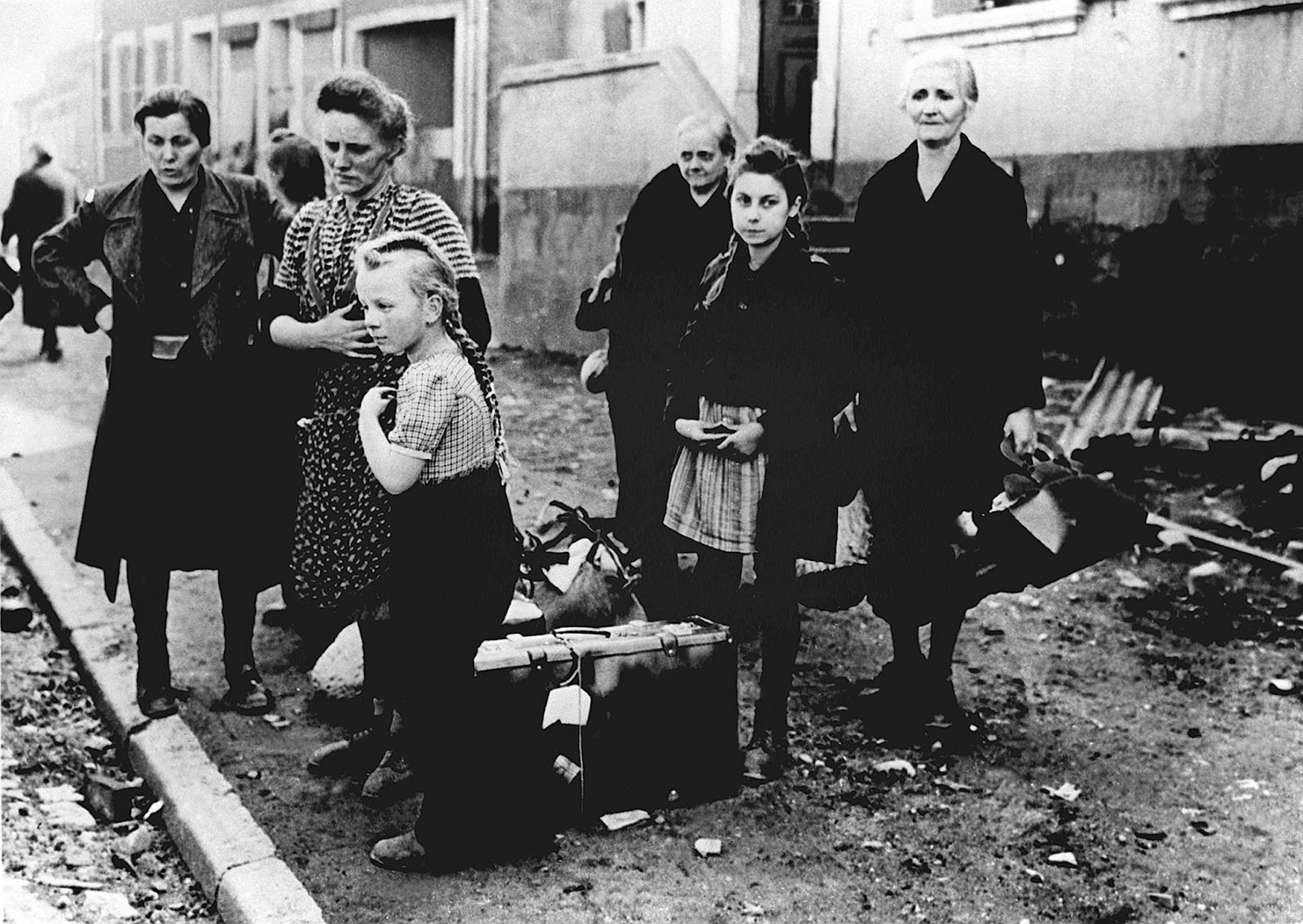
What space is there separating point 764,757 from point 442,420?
1585mm

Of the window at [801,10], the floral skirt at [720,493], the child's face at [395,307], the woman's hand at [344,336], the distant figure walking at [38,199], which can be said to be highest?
the window at [801,10]

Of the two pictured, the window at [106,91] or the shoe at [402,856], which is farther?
the window at [106,91]

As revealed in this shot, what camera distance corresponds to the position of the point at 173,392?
4535 mm

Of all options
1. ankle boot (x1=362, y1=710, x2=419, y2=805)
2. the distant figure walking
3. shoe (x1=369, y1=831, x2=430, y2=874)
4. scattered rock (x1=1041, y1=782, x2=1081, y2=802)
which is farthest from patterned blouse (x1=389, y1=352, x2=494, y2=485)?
the distant figure walking

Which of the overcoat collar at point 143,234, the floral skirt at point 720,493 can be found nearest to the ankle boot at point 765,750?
the floral skirt at point 720,493

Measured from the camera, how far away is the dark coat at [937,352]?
13.9ft

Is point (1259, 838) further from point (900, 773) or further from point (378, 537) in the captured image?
point (378, 537)

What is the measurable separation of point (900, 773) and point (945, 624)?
54 cm

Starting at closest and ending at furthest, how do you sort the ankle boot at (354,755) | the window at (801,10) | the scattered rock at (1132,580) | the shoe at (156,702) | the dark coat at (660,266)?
1. the ankle boot at (354,755)
2. the shoe at (156,702)
3. the dark coat at (660,266)
4. the scattered rock at (1132,580)
5. the window at (801,10)

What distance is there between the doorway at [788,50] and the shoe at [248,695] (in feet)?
34.6

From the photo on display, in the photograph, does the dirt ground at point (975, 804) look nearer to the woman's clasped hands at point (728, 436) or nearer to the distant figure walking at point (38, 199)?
the woman's clasped hands at point (728, 436)

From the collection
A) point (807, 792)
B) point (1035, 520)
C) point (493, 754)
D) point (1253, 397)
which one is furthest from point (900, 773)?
point (1253, 397)

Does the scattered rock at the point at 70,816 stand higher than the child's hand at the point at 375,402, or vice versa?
the child's hand at the point at 375,402

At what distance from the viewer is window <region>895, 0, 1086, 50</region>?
384 inches
